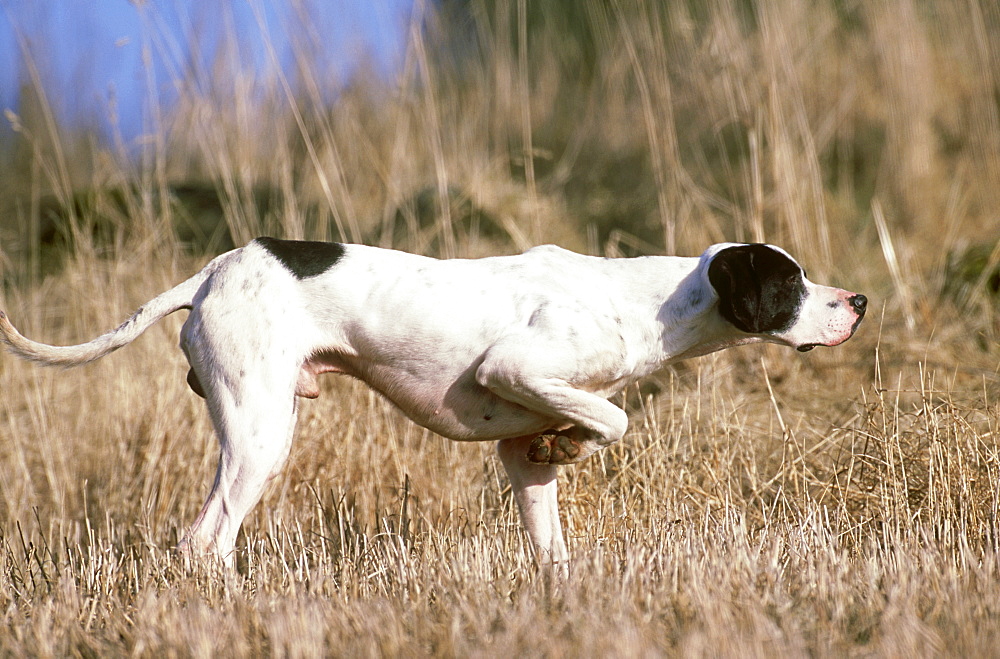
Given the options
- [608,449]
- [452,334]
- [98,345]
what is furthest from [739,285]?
[98,345]

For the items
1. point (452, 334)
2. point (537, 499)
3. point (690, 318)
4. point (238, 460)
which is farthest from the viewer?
point (537, 499)

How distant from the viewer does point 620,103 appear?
1134 cm

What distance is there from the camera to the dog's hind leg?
3.37 metres

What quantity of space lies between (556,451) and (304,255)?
1.09 m

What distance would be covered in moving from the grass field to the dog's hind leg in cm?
14

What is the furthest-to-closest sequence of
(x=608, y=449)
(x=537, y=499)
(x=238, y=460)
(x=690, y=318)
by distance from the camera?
(x=608, y=449) → (x=537, y=499) → (x=690, y=318) → (x=238, y=460)

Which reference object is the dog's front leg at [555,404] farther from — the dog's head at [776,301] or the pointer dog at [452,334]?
the dog's head at [776,301]

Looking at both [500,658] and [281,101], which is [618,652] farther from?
[281,101]

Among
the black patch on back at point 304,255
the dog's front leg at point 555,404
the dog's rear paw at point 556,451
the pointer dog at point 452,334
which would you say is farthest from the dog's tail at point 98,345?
the dog's rear paw at point 556,451

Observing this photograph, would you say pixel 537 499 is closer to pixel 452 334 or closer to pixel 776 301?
pixel 452 334

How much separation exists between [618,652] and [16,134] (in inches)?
338

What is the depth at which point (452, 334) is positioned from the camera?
11.5 ft

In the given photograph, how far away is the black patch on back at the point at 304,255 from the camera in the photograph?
3.51 meters

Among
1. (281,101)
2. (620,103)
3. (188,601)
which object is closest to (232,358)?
(188,601)
